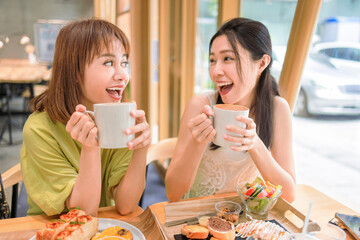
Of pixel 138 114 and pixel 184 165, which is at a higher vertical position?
pixel 138 114

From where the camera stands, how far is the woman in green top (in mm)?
954

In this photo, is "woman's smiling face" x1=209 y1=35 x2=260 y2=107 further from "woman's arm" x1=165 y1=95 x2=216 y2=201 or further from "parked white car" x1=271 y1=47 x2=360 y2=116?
"parked white car" x1=271 y1=47 x2=360 y2=116

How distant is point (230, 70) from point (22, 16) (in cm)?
170

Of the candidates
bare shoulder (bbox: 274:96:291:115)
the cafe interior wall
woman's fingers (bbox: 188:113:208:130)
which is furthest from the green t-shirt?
the cafe interior wall

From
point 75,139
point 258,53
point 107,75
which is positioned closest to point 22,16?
point 107,75

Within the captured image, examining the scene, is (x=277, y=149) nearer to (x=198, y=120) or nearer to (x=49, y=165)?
(x=198, y=120)

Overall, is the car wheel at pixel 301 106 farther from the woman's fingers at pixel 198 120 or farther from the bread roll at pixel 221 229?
→ the bread roll at pixel 221 229

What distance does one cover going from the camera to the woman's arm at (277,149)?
0.91 m

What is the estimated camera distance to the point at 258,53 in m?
1.27

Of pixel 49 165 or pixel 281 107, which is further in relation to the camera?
pixel 281 107

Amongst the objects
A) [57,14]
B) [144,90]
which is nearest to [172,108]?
[144,90]

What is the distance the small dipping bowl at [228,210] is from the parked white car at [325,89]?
2.60 ft

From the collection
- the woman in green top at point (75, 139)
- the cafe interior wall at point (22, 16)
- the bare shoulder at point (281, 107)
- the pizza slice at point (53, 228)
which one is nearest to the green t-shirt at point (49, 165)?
the woman in green top at point (75, 139)

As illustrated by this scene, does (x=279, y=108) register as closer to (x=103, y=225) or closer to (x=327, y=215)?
(x=327, y=215)
